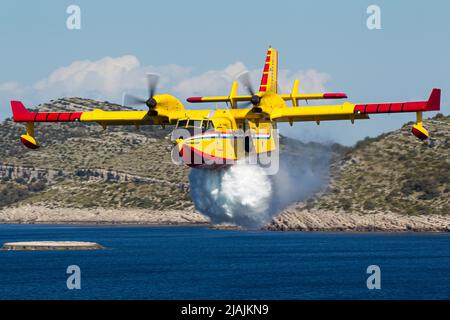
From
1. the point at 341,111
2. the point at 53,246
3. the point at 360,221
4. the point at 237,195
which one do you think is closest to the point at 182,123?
the point at 237,195

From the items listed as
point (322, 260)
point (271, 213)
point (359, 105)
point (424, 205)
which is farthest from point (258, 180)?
point (424, 205)

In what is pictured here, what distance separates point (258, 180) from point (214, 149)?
5.36 meters

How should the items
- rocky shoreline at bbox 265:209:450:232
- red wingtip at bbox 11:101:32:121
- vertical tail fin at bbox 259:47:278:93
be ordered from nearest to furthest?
vertical tail fin at bbox 259:47:278:93, red wingtip at bbox 11:101:32:121, rocky shoreline at bbox 265:209:450:232

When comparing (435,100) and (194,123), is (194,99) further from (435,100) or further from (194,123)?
(435,100)

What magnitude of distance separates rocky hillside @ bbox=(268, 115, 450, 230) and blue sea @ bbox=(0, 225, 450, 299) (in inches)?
268

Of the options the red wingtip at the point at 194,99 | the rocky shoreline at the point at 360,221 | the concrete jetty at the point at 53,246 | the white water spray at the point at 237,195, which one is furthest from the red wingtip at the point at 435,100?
the rocky shoreline at the point at 360,221

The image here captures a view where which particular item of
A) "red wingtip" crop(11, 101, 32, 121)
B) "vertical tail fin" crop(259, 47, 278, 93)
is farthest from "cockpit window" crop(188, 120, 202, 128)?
"red wingtip" crop(11, 101, 32, 121)

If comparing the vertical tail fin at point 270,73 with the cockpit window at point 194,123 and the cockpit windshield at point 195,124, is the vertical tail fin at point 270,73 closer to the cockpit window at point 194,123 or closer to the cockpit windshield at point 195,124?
the cockpit windshield at point 195,124

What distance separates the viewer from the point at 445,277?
296 ft

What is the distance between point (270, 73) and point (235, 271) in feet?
123

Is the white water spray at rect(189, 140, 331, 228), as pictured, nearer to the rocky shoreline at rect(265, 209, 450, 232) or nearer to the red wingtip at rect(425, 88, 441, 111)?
the red wingtip at rect(425, 88, 441, 111)

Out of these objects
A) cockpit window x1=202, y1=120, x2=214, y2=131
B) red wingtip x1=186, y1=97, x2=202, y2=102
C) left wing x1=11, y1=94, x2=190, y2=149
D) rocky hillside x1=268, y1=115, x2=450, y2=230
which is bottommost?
rocky hillside x1=268, y1=115, x2=450, y2=230

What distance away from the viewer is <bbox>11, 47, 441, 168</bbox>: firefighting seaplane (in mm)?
49812
